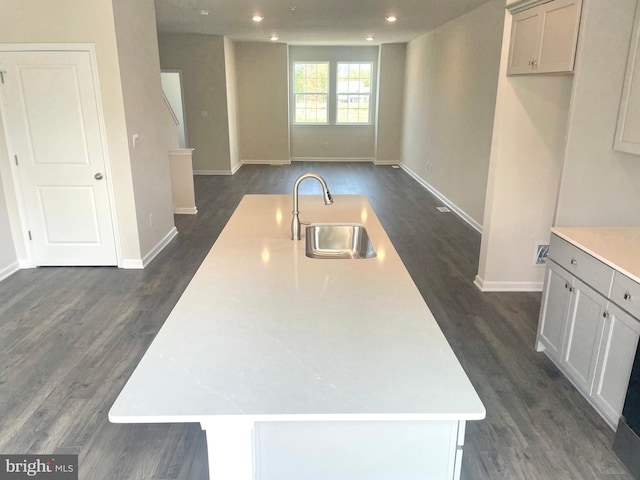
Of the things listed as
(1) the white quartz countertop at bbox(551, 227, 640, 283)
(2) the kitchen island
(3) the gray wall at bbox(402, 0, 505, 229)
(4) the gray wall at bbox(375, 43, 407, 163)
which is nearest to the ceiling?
(3) the gray wall at bbox(402, 0, 505, 229)

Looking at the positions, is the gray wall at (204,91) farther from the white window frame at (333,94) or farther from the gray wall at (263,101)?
the white window frame at (333,94)

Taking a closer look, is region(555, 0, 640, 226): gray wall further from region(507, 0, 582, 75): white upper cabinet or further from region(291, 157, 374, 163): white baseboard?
region(291, 157, 374, 163): white baseboard

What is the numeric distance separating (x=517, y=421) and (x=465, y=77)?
5026 mm

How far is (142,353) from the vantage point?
2.95m

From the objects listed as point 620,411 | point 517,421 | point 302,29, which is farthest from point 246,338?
point 302,29

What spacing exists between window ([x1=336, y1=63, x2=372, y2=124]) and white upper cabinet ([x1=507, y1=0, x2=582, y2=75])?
780cm

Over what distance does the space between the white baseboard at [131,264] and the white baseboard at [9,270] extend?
941 mm

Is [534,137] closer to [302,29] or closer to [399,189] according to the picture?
[399,189]

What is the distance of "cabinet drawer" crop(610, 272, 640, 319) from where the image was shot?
2.03 metres

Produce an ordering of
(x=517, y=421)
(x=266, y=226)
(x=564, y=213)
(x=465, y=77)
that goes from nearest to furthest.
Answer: (x=517, y=421), (x=266, y=226), (x=564, y=213), (x=465, y=77)

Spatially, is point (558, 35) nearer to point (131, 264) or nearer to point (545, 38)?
point (545, 38)

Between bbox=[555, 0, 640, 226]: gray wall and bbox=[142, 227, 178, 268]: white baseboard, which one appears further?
bbox=[142, 227, 178, 268]: white baseboard

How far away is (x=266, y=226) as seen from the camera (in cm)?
262

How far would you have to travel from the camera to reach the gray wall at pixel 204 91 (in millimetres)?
8789
